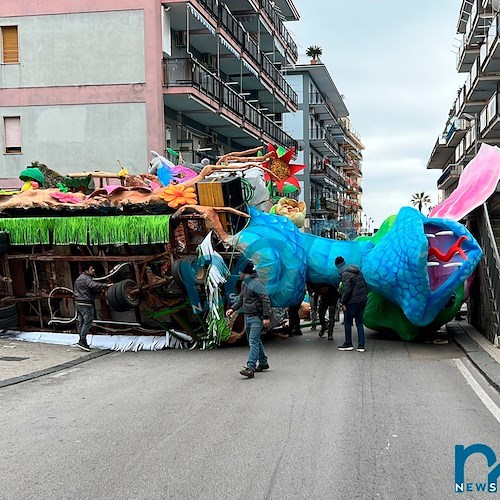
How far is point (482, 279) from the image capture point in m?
13.8

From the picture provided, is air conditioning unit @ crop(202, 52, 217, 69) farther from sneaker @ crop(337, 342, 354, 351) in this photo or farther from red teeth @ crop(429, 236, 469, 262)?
sneaker @ crop(337, 342, 354, 351)

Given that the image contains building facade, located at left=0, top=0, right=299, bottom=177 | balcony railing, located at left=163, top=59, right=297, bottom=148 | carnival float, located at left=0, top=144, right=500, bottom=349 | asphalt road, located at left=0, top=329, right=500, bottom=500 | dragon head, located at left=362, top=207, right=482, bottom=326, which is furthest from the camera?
balcony railing, located at left=163, top=59, right=297, bottom=148

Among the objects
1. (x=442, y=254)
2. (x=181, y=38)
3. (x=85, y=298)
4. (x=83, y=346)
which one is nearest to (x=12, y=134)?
(x=181, y=38)

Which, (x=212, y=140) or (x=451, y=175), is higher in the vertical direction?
(x=212, y=140)

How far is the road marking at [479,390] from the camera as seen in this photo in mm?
7534

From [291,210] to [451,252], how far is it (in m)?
4.14

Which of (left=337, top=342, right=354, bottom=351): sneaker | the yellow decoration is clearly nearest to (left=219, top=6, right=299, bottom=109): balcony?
the yellow decoration

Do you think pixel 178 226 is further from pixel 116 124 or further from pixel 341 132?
pixel 341 132

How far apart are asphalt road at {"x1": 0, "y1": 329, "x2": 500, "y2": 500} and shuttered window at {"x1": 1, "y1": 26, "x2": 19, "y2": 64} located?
1865 cm

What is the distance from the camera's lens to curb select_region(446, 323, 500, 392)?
30.5ft

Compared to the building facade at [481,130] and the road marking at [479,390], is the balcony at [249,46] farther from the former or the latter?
the road marking at [479,390]

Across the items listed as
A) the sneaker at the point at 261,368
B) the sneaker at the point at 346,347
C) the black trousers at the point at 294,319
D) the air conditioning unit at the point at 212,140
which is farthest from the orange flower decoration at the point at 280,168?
the air conditioning unit at the point at 212,140

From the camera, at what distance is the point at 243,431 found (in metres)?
6.68

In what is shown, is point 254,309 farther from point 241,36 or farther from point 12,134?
point 241,36
